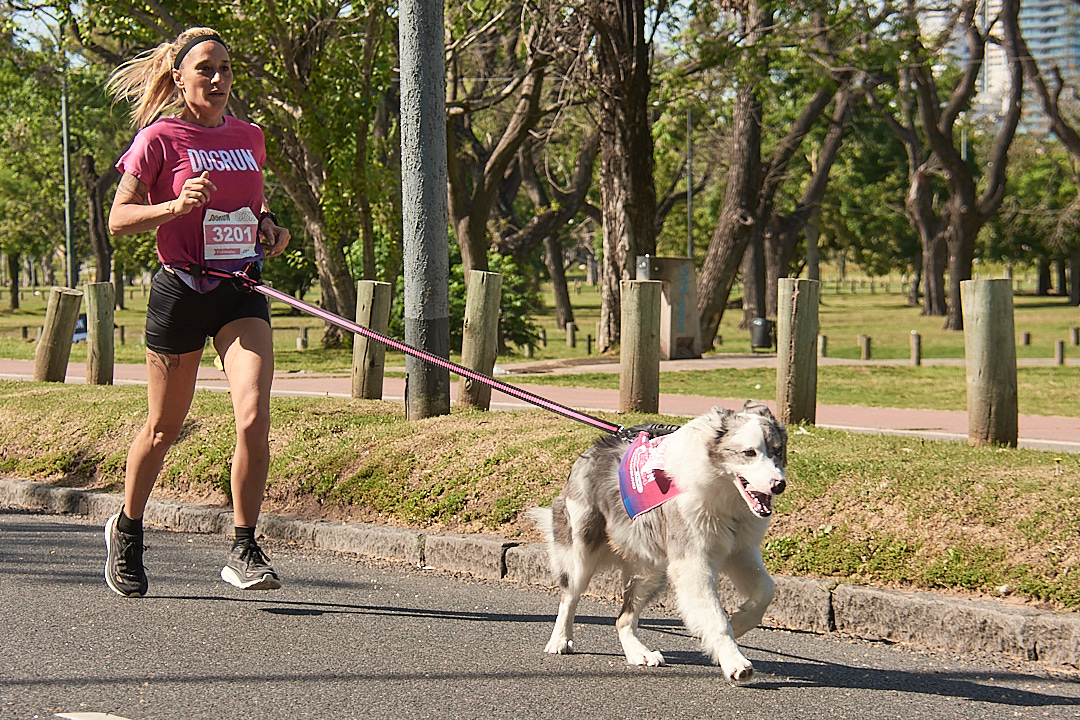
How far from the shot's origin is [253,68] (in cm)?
1944

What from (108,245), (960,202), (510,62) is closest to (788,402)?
(510,62)

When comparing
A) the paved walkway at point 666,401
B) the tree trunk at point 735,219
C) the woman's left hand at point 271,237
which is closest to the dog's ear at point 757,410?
the woman's left hand at point 271,237

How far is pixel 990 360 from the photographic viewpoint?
7.42 metres

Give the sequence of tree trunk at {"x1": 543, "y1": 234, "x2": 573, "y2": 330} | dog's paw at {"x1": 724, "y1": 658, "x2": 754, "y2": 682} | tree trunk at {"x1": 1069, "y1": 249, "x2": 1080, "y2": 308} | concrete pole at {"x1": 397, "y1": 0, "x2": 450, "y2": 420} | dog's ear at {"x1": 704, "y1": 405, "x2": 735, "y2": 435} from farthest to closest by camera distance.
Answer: tree trunk at {"x1": 1069, "y1": 249, "x2": 1080, "y2": 308}, tree trunk at {"x1": 543, "y1": 234, "x2": 573, "y2": 330}, concrete pole at {"x1": 397, "y1": 0, "x2": 450, "y2": 420}, dog's ear at {"x1": 704, "y1": 405, "x2": 735, "y2": 435}, dog's paw at {"x1": 724, "y1": 658, "x2": 754, "y2": 682}

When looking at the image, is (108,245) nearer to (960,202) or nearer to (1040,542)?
(960,202)

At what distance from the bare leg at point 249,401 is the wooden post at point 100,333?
6701 mm

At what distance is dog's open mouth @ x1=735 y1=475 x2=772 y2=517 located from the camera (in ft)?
13.1

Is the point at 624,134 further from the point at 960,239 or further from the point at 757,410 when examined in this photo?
the point at 960,239

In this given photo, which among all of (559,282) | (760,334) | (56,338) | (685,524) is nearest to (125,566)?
(685,524)

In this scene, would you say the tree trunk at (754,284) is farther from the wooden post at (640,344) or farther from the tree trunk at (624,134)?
the wooden post at (640,344)

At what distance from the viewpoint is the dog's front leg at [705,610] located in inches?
160

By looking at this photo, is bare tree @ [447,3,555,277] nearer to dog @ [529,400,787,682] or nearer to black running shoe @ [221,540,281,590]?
black running shoe @ [221,540,281,590]

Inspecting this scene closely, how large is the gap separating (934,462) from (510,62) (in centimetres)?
2247

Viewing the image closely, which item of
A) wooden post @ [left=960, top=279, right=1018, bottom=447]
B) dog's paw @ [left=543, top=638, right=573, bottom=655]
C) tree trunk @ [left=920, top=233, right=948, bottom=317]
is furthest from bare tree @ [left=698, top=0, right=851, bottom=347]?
tree trunk @ [left=920, top=233, right=948, bottom=317]
